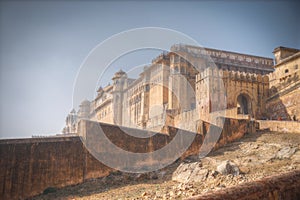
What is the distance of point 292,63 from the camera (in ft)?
96.0

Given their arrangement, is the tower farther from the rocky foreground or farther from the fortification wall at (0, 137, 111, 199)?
the fortification wall at (0, 137, 111, 199)

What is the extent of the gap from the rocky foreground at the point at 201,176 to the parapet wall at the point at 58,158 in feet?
1.72

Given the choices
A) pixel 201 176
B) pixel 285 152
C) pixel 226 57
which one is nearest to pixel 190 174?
pixel 201 176

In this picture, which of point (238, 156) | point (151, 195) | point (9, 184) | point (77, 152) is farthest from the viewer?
point (238, 156)

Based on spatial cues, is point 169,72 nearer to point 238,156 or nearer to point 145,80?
point 145,80

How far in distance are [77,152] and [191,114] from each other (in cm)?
1430

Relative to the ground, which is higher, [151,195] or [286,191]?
[286,191]

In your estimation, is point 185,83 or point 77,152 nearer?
point 77,152

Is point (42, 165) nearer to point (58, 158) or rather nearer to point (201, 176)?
point (58, 158)

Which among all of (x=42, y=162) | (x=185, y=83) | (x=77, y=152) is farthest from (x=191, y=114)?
(x=42, y=162)

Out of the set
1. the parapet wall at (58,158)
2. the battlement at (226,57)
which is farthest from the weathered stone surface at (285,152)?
the battlement at (226,57)

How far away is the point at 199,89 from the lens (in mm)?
27875

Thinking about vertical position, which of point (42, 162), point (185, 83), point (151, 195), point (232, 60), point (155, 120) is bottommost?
point (151, 195)

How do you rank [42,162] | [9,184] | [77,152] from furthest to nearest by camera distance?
[77,152], [42,162], [9,184]
